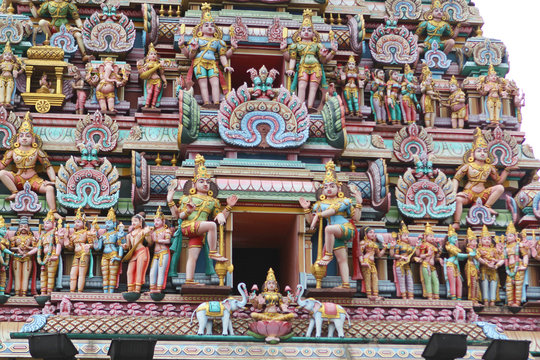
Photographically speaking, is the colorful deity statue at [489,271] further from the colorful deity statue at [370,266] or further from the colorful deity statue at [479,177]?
the colorful deity statue at [370,266]

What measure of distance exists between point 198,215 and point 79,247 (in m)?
2.32

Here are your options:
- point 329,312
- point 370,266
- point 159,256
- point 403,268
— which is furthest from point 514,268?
point 159,256

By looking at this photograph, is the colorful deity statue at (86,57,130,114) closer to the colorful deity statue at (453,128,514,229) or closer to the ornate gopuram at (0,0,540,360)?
the ornate gopuram at (0,0,540,360)

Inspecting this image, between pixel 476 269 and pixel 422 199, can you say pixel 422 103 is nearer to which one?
pixel 422 199

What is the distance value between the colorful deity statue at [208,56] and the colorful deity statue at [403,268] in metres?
5.00

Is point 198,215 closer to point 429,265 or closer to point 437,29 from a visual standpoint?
point 429,265

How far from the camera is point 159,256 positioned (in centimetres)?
2033

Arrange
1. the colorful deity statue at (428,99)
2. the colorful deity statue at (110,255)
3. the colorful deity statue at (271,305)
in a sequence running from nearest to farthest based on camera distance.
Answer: the colorful deity statue at (271,305) → the colorful deity statue at (110,255) → the colorful deity statue at (428,99)

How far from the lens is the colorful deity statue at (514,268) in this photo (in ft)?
68.6

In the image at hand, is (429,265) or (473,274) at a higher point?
(429,265)

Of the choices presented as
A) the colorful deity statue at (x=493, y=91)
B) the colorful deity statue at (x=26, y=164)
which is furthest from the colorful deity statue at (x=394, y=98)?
the colorful deity statue at (x=26, y=164)

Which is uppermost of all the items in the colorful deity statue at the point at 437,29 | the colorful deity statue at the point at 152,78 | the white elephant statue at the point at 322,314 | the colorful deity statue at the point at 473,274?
the colorful deity statue at the point at 437,29

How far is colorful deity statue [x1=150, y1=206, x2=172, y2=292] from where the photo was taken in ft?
66.2

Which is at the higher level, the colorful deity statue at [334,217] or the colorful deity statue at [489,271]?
the colorful deity statue at [334,217]
